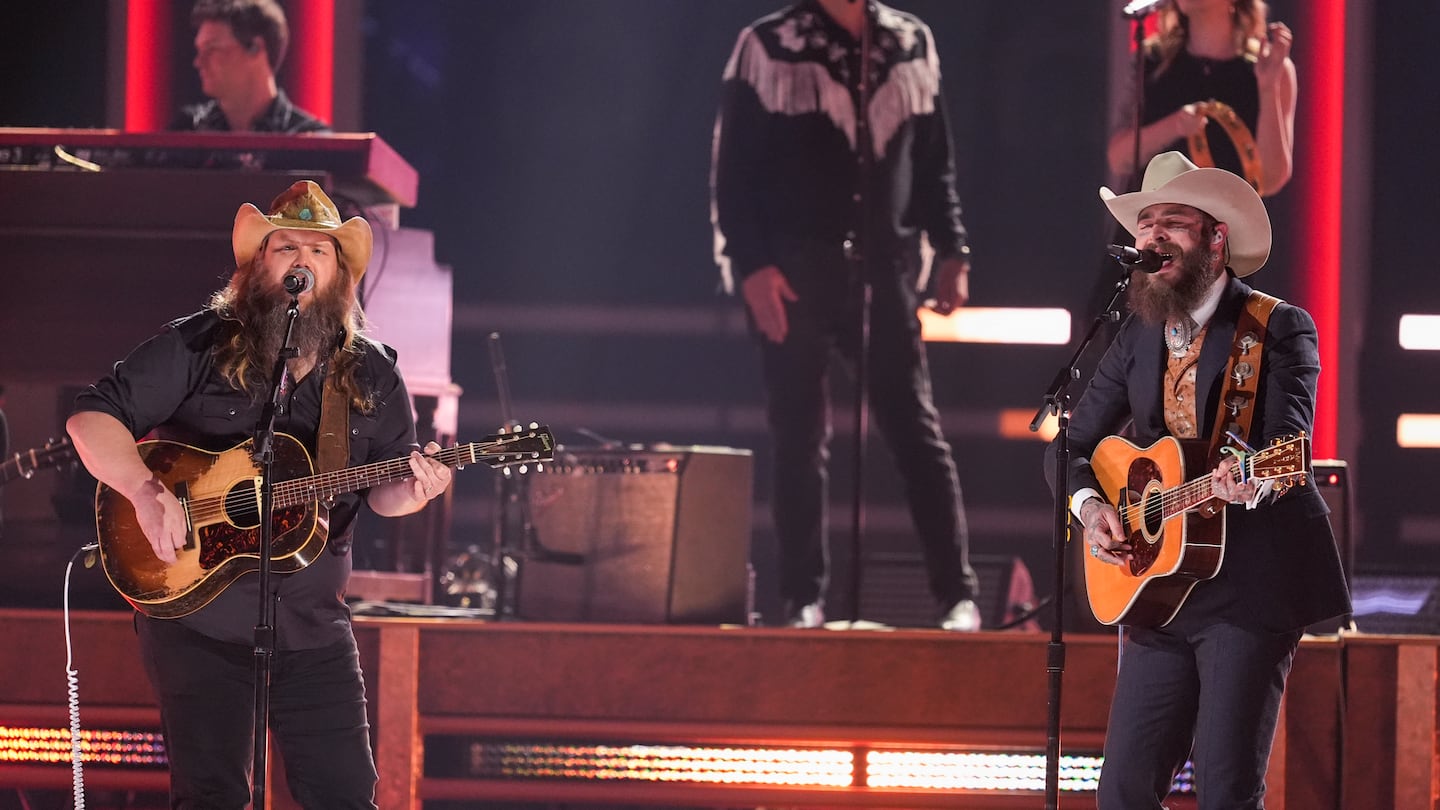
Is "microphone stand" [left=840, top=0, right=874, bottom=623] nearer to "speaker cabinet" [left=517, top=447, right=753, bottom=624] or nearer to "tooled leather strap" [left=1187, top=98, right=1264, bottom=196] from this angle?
"speaker cabinet" [left=517, top=447, right=753, bottom=624]

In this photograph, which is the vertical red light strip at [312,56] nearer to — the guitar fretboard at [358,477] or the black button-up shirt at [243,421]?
the black button-up shirt at [243,421]

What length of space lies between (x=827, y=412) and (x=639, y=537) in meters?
1.35

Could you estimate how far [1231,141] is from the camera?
5992 millimetres

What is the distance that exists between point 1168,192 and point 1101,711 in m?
1.98

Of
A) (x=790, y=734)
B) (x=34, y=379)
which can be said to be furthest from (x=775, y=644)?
(x=34, y=379)

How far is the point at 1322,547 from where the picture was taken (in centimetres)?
337

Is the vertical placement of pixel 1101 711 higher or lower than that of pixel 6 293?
lower

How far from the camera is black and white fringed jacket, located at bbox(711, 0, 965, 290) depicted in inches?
239

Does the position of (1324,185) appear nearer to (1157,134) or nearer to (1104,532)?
(1157,134)

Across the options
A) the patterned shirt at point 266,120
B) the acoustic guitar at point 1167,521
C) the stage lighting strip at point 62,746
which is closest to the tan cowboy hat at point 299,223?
the stage lighting strip at point 62,746

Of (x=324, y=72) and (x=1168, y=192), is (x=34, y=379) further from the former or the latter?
(x=1168, y=192)

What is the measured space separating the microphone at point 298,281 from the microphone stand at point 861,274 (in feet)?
8.20

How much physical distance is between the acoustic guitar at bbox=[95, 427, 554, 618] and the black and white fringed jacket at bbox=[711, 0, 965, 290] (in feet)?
9.55

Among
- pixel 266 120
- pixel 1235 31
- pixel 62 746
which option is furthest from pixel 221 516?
pixel 1235 31
